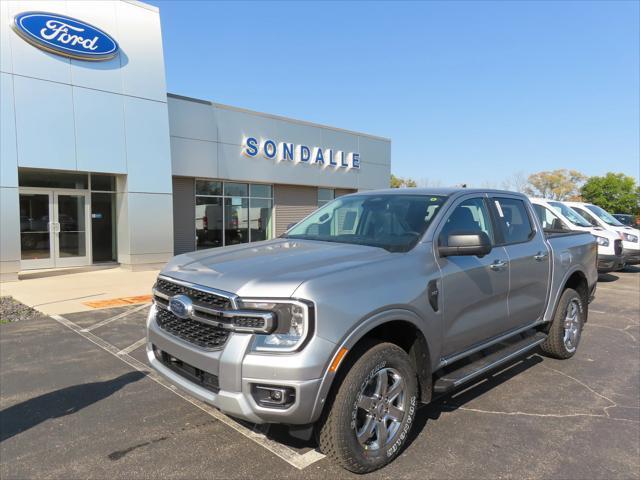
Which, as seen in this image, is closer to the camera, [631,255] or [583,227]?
[583,227]

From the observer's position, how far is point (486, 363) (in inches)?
154

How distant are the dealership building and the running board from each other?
11948 millimetres

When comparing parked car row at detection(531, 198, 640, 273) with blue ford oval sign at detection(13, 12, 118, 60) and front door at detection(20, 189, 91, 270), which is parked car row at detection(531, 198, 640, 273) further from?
front door at detection(20, 189, 91, 270)

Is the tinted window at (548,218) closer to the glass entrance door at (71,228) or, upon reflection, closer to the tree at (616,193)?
the glass entrance door at (71,228)

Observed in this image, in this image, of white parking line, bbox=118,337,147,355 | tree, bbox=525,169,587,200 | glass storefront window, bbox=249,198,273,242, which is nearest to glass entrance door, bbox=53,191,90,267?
glass storefront window, bbox=249,198,273,242

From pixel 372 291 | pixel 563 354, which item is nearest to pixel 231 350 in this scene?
pixel 372 291

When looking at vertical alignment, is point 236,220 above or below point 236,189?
below

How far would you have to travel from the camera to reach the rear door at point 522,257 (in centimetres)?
443

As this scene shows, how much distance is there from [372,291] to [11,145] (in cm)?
1212

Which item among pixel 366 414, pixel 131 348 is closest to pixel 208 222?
pixel 131 348

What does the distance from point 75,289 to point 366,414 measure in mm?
9502

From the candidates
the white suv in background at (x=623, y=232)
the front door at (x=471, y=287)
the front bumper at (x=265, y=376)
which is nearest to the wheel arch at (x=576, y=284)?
the front door at (x=471, y=287)

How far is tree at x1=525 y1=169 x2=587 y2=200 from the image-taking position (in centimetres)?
7431

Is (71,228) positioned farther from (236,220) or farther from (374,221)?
(374,221)
